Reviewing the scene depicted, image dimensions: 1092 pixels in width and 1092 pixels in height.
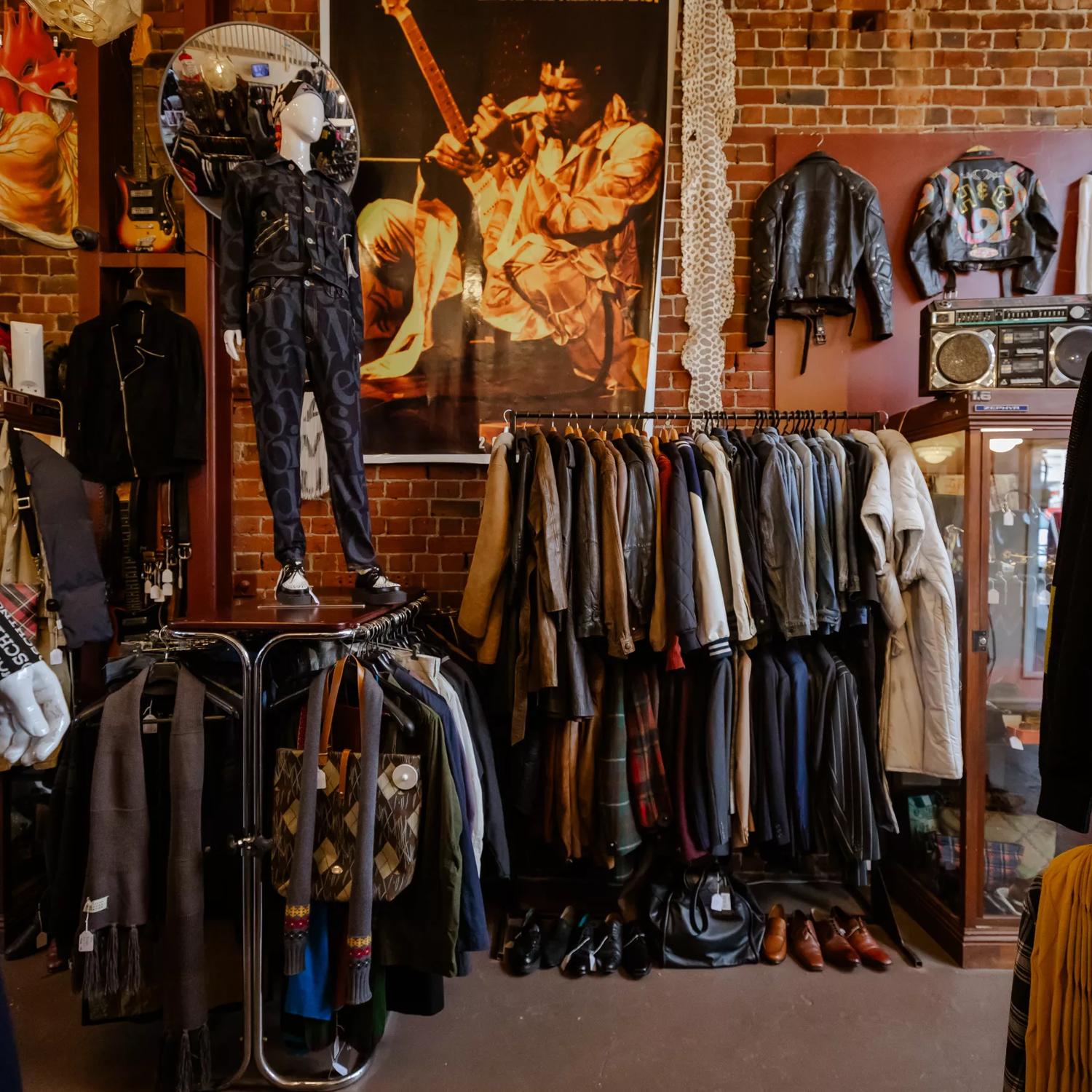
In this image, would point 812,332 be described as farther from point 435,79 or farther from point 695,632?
point 435,79

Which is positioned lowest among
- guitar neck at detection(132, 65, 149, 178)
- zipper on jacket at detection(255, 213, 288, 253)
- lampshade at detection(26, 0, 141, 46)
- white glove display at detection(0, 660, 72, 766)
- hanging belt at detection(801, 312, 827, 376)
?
white glove display at detection(0, 660, 72, 766)

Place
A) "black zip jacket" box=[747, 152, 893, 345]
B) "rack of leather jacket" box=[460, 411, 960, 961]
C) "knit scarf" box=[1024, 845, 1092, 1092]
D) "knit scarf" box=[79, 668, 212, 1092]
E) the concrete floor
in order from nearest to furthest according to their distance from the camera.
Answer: "knit scarf" box=[1024, 845, 1092, 1092], "knit scarf" box=[79, 668, 212, 1092], the concrete floor, "rack of leather jacket" box=[460, 411, 960, 961], "black zip jacket" box=[747, 152, 893, 345]

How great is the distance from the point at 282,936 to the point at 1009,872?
7.48 feet

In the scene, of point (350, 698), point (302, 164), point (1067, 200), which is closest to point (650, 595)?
point (350, 698)

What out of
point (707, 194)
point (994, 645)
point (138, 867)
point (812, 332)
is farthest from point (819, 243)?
point (138, 867)

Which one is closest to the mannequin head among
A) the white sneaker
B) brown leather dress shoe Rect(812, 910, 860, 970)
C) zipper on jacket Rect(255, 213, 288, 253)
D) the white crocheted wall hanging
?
zipper on jacket Rect(255, 213, 288, 253)

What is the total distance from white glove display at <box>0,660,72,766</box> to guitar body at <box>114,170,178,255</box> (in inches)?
81.7

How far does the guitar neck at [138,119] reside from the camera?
2768 mm

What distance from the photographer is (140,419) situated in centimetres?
252

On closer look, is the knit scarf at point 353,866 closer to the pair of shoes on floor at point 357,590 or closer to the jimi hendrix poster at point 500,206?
the pair of shoes on floor at point 357,590

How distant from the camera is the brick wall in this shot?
2.79m

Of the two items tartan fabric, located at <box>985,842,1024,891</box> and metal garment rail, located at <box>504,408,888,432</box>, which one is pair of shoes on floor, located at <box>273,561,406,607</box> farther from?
tartan fabric, located at <box>985,842,1024,891</box>

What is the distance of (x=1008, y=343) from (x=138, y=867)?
2.87 metres

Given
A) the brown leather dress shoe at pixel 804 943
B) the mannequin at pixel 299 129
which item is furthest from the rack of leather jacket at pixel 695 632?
the mannequin at pixel 299 129
